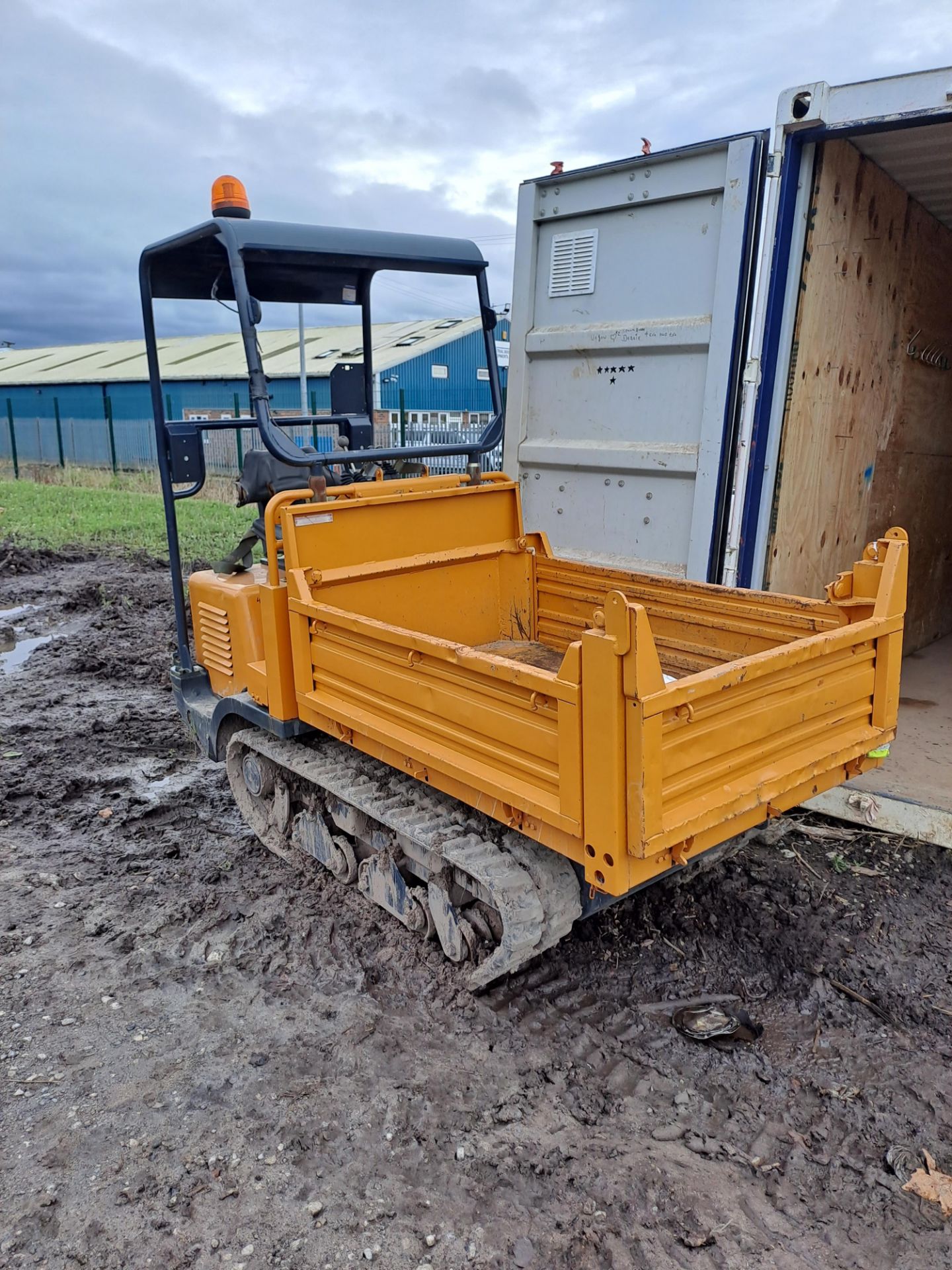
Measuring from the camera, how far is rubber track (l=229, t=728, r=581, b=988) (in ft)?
8.62

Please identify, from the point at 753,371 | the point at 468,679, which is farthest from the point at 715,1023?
the point at 753,371

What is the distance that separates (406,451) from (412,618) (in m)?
0.69

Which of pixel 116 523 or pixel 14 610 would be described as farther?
pixel 116 523

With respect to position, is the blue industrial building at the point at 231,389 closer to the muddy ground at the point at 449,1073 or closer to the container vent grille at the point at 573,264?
the container vent grille at the point at 573,264

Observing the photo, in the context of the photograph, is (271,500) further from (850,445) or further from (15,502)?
(15,502)

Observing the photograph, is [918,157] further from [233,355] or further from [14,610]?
[233,355]

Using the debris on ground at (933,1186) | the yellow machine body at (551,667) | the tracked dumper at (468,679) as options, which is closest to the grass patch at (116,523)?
the tracked dumper at (468,679)

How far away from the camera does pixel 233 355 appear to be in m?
29.6

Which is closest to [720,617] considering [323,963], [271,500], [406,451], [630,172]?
[406,451]

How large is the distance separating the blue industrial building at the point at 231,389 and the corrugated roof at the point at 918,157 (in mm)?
12705

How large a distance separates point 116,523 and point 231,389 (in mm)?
11290

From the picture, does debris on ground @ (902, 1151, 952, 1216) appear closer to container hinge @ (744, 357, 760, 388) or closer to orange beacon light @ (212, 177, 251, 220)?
container hinge @ (744, 357, 760, 388)

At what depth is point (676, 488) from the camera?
168 inches

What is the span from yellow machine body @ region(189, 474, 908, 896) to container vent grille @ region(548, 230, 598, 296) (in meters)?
1.26
